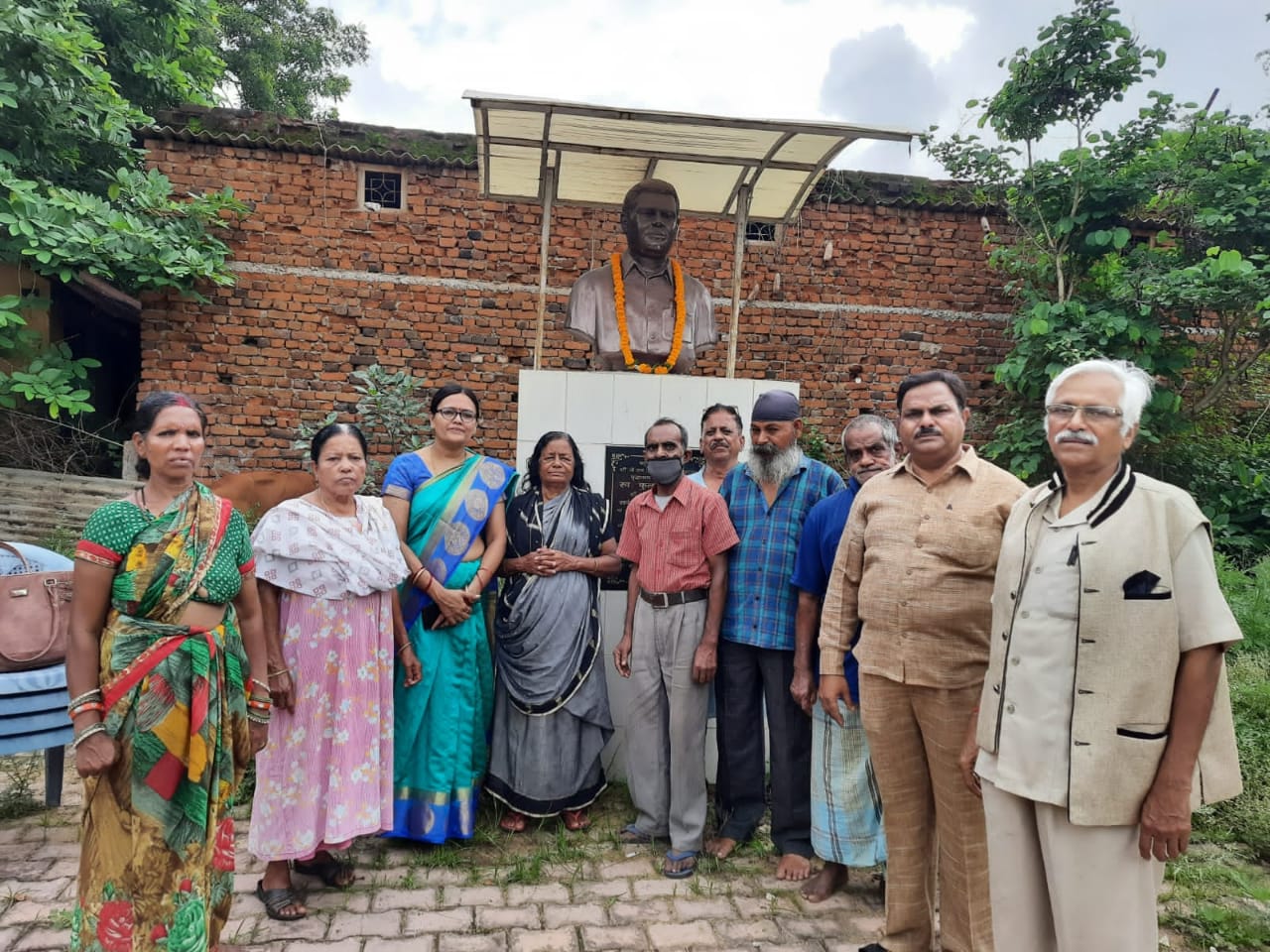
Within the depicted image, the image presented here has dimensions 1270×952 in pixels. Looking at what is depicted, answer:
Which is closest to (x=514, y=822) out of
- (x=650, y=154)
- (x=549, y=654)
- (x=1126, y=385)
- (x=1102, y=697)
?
(x=549, y=654)

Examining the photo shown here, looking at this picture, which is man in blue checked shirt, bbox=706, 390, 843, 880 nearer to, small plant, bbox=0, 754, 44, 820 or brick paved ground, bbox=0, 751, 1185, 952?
brick paved ground, bbox=0, 751, 1185, 952

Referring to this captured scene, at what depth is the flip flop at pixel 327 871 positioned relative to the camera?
2.88 meters

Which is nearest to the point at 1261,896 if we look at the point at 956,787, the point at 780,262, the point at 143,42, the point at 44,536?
the point at 956,787

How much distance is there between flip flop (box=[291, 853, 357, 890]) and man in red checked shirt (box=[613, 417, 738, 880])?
1125 millimetres

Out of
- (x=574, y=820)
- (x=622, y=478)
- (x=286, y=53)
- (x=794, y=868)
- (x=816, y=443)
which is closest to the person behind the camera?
(x=794, y=868)

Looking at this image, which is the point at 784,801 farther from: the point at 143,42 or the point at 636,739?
the point at 143,42

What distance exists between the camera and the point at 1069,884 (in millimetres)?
1718

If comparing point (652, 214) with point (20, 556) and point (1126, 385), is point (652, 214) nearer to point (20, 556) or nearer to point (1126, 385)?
point (1126, 385)

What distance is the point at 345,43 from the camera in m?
14.2

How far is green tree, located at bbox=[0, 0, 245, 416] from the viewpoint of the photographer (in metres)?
6.04

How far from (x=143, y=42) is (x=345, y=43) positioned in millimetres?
7520

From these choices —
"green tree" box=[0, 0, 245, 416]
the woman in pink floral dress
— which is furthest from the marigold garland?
"green tree" box=[0, 0, 245, 416]

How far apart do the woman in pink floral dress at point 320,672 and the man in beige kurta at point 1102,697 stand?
6.80ft

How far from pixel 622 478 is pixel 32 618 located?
2.61 metres
